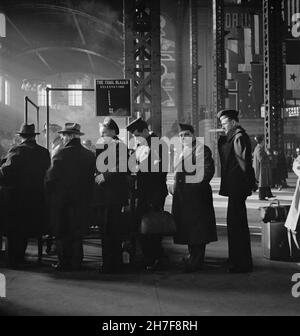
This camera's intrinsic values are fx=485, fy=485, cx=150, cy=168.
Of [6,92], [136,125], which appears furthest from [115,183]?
[6,92]

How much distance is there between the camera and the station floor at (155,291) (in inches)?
180

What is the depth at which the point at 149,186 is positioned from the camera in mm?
6520

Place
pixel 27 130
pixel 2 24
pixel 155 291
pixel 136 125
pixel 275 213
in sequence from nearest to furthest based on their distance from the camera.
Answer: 1. pixel 155 291
2. pixel 136 125
3. pixel 27 130
4. pixel 275 213
5. pixel 2 24

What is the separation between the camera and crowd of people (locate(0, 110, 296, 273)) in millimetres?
6211

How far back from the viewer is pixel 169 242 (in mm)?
8672

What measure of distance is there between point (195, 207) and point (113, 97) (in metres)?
3.41

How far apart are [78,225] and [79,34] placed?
33905mm

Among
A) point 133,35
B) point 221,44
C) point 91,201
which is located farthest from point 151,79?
point 221,44

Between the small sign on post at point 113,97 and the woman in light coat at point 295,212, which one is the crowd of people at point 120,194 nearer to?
the woman in light coat at point 295,212

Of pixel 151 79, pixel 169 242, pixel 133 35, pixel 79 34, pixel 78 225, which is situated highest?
pixel 79 34

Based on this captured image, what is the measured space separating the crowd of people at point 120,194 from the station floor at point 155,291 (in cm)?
28

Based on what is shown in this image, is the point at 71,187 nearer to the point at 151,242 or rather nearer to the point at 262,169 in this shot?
the point at 151,242

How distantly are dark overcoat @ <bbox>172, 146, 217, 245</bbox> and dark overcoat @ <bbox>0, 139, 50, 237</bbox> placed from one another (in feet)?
6.39
